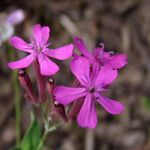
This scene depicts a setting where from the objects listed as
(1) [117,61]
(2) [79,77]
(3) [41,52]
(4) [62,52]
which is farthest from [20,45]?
(1) [117,61]

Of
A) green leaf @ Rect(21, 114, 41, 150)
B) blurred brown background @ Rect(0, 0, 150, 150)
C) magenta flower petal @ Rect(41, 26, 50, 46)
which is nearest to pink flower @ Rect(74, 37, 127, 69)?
magenta flower petal @ Rect(41, 26, 50, 46)

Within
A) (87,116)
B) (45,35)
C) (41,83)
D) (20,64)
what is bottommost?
(87,116)

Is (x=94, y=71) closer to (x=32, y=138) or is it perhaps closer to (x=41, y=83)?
(x=41, y=83)

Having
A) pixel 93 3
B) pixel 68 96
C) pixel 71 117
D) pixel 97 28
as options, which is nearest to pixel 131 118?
pixel 97 28

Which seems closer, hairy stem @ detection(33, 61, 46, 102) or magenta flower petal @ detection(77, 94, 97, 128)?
magenta flower petal @ detection(77, 94, 97, 128)

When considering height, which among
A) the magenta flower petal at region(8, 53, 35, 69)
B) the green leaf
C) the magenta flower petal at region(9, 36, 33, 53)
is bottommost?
the green leaf

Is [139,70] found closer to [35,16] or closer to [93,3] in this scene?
[93,3]

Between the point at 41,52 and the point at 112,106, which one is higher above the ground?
the point at 41,52

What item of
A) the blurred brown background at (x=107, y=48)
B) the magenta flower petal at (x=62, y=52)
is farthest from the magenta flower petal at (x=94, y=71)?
the blurred brown background at (x=107, y=48)

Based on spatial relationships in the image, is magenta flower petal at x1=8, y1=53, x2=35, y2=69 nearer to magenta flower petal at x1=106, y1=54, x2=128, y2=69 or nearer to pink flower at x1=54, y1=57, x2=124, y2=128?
pink flower at x1=54, y1=57, x2=124, y2=128
